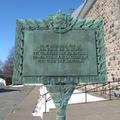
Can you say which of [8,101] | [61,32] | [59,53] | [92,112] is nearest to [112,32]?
[92,112]

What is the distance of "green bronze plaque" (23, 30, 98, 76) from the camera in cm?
740

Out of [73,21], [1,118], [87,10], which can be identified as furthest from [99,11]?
[73,21]

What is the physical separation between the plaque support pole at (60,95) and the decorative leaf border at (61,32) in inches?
6.2

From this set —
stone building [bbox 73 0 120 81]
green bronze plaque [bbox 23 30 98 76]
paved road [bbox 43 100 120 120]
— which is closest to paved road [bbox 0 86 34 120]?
paved road [bbox 43 100 120 120]

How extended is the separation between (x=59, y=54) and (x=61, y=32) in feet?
1.53

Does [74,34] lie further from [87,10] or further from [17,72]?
[87,10]

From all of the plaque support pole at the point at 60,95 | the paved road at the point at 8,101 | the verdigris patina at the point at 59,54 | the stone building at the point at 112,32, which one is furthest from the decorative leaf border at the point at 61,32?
the stone building at the point at 112,32

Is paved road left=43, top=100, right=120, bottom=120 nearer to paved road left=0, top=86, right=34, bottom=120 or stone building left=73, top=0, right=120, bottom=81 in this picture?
paved road left=0, top=86, right=34, bottom=120

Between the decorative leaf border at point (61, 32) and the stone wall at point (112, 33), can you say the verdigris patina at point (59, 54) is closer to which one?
the decorative leaf border at point (61, 32)

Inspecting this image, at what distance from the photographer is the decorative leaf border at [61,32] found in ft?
24.2

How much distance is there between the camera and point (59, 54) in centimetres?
743

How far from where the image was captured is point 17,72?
743 centimetres

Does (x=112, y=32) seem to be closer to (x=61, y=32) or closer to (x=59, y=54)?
(x=61, y=32)

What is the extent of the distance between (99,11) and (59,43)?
15.0m
